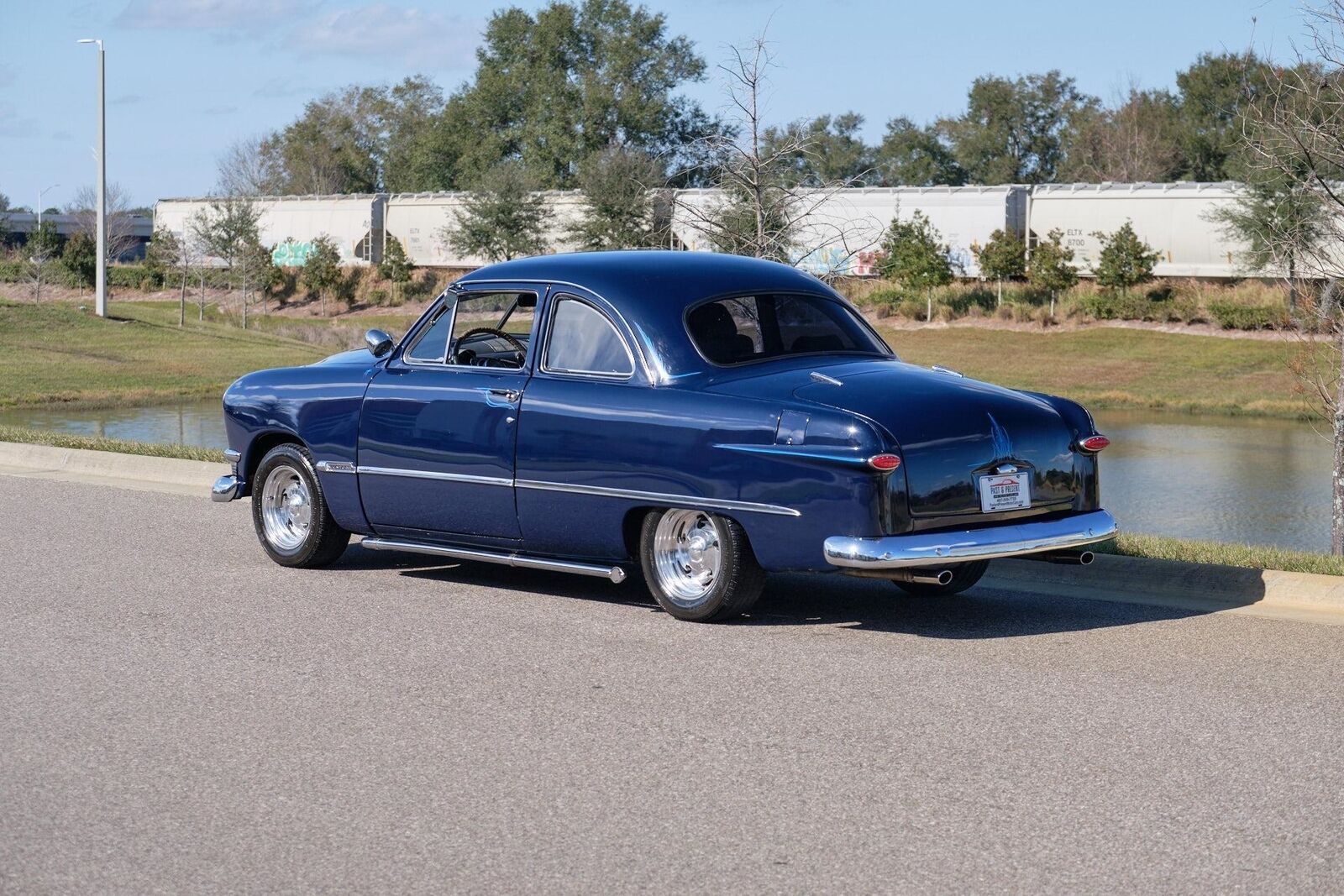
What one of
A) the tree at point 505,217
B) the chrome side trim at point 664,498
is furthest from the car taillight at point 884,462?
the tree at point 505,217

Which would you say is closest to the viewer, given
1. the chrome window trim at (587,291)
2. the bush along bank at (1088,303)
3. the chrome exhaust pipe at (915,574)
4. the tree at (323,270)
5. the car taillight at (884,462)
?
the car taillight at (884,462)

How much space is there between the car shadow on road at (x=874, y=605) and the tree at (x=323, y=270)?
61704 millimetres

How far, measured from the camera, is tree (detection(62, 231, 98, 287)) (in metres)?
72.3

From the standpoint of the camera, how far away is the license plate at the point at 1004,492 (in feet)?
25.0

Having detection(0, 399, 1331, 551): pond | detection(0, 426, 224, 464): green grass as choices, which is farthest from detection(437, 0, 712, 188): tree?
detection(0, 426, 224, 464): green grass

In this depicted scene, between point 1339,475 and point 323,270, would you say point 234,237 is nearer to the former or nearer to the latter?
point 323,270

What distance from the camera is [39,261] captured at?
2442 inches

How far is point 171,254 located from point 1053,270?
3861 centimetres

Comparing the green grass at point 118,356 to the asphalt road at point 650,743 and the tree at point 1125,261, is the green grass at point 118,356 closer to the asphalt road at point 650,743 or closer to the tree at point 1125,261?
the tree at point 1125,261

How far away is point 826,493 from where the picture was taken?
7430mm

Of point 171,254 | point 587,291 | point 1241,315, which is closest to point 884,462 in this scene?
point 587,291

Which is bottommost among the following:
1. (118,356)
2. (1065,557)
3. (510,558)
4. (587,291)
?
(510,558)

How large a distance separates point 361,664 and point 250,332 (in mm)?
49101

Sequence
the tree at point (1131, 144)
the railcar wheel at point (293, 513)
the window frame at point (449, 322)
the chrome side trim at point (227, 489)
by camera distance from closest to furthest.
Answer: the window frame at point (449, 322)
the railcar wheel at point (293, 513)
the chrome side trim at point (227, 489)
the tree at point (1131, 144)
